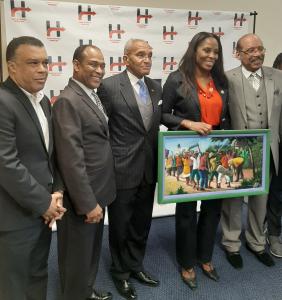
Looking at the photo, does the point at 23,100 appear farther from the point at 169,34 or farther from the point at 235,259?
the point at 169,34

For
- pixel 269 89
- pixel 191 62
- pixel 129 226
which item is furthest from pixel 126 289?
pixel 269 89

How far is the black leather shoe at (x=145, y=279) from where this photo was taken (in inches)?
96.4

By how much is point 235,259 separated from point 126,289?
976 millimetres

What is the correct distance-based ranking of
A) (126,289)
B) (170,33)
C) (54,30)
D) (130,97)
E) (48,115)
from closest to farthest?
(48,115) < (130,97) < (126,289) < (54,30) < (170,33)

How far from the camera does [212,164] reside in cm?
228

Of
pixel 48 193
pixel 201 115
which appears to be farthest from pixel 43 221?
pixel 201 115

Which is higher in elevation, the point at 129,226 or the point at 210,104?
the point at 210,104

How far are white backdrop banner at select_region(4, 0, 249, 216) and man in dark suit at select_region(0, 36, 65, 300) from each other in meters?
1.78

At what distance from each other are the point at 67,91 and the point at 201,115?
92 cm

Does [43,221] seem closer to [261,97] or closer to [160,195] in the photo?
[160,195]

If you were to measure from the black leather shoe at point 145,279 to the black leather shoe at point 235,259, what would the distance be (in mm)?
679

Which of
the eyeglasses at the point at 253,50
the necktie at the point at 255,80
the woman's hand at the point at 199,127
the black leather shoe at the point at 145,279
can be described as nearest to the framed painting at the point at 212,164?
the woman's hand at the point at 199,127

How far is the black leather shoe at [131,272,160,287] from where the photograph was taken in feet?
8.04

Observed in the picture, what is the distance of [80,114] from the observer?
1.76 metres
